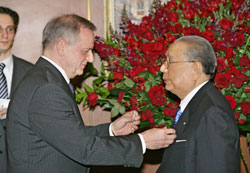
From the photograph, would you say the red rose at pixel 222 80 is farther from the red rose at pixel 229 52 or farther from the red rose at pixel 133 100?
the red rose at pixel 133 100

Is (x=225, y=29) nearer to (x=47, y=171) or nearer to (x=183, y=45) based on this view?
(x=183, y=45)

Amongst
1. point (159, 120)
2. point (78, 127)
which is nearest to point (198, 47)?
point (159, 120)

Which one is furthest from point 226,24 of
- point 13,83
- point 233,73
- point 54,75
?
point 13,83

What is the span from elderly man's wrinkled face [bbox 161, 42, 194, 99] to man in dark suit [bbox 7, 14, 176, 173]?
0.29 meters

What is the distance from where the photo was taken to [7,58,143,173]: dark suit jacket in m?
1.78

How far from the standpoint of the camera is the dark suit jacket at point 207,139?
1690 mm

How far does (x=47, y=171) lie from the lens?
1842 millimetres

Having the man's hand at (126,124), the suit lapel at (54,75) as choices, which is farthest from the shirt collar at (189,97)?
the suit lapel at (54,75)

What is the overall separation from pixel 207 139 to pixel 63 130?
2.35 feet

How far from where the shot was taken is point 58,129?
177 cm

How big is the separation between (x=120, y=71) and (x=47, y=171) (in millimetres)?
1028

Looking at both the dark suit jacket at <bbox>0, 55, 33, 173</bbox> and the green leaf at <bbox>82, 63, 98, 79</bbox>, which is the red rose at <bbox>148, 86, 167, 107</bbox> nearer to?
the green leaf at <bbox>82, 63, 98, 79</bbox>

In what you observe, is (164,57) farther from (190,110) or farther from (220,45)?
(190,110)

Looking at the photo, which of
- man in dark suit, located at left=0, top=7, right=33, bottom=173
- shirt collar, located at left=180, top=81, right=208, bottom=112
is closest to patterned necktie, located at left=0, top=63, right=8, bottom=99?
man in dark suit, located at left=0, top=7, right=33, bottom=173
